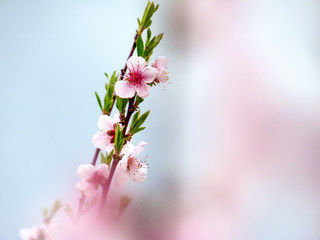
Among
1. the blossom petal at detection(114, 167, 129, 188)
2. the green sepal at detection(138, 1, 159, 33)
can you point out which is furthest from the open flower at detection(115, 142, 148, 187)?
the green sepal at detection(138, 1, 159, 33)

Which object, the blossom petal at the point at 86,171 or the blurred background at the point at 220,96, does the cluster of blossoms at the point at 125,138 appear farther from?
the blurred background at the point at 220,96

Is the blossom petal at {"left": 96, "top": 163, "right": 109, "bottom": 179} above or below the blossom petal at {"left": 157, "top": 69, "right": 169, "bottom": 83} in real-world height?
below

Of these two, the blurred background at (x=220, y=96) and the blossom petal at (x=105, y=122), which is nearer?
the blossom petal at (x=105, y=122)

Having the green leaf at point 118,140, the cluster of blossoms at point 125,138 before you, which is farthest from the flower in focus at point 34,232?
the green leaf at point 118,140

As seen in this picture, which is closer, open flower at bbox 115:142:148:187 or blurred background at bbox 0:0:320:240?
open flower at bbox 115:142:148:187

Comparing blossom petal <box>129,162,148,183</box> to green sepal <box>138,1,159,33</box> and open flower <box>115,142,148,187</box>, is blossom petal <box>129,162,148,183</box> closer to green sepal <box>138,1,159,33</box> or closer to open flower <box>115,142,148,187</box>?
open flower <box>115,142,148,187</box>
